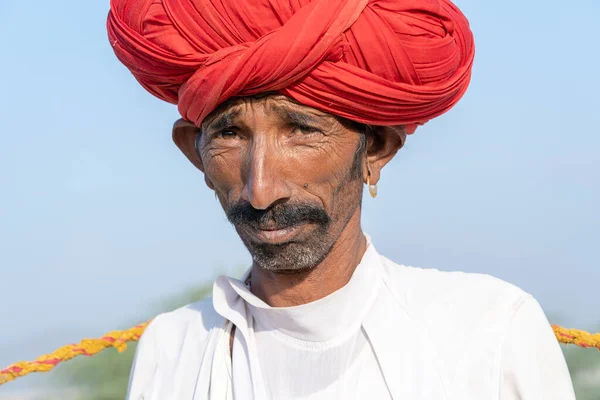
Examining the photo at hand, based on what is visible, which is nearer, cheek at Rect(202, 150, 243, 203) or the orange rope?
cheek at Rect(202, 150, 243, 203)

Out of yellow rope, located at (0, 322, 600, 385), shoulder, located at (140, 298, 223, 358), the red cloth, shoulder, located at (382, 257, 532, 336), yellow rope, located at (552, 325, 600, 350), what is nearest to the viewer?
the red cloth

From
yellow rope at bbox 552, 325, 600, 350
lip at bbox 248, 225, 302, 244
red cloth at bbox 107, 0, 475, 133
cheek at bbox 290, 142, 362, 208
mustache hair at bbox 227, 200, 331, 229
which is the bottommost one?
yellow rope at bbox 552, 325, 600, 350

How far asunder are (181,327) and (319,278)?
1.97 ft

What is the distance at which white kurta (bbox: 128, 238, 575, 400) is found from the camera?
2.69 metres

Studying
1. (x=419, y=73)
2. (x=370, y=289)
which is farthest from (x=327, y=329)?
(x=419, y=73)

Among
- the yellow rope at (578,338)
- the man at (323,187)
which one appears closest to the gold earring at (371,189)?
the man at (323,187)

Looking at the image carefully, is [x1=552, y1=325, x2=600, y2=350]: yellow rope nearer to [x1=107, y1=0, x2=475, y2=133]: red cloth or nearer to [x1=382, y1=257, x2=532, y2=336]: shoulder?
[x1=382, y1=257, x2=532, y2=336]: shoulder

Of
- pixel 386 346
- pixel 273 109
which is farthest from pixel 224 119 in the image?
pixel 386 346

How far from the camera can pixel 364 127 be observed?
2.81 m

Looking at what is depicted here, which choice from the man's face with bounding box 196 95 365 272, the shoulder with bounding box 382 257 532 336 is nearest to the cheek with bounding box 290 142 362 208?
the man's face with bounding box 196 95 365 272

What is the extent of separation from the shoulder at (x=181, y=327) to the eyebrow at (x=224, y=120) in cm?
Result: 67

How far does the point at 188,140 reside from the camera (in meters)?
3.01

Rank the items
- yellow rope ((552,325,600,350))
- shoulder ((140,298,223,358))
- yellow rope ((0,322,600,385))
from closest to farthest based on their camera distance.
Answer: shoulder ((140,298,223,358)) → yellow rope ((552,325,600,350)) → yellow rope ((0,322,600,385))

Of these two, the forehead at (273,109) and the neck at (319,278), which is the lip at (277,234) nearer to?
the neck at (319,278)
